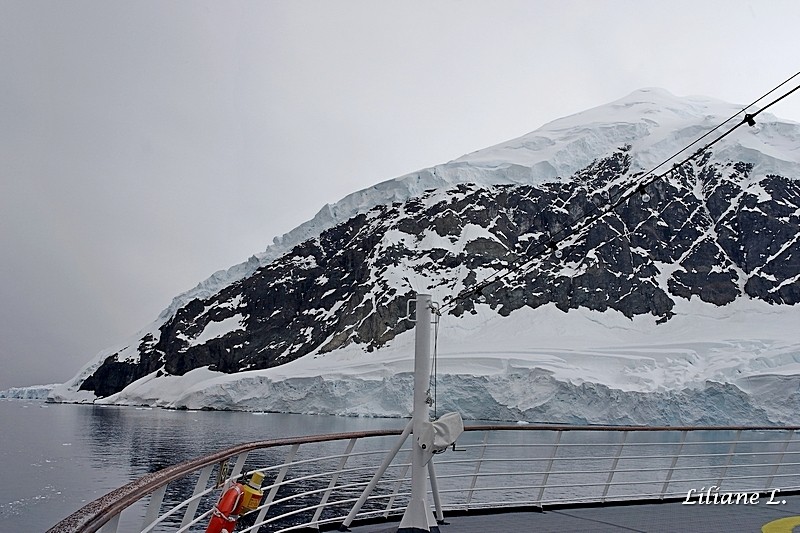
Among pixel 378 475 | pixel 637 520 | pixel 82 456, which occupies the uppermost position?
pixel 378 475

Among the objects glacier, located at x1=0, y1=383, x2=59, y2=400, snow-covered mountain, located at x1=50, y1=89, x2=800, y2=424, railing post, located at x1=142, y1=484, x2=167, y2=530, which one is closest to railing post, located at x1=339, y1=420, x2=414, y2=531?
railing post, located at x1=142, y1=484, x2=167, y2=530

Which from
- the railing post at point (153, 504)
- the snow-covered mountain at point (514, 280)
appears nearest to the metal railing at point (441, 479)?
the railing post at point (153, 504)

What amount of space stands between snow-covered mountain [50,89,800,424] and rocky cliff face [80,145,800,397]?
236 mm

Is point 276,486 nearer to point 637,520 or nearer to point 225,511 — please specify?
point 225,511

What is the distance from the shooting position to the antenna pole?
4.05m

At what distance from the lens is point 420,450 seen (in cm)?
405

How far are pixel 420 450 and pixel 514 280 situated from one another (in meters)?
74.7

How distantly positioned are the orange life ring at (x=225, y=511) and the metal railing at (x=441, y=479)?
0.29ft

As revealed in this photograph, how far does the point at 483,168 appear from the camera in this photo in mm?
81938

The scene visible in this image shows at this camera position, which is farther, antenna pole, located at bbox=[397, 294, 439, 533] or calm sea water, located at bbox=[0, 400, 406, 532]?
calm sea water, located at bbox=[0, 400, 406, 532]

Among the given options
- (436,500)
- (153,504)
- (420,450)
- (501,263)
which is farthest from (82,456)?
(501,263)

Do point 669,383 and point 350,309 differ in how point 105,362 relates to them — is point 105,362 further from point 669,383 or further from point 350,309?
point 669,383

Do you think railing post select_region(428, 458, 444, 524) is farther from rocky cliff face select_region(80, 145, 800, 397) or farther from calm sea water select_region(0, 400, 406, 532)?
rocky cliff face select_region(80, 145, 800, 397)

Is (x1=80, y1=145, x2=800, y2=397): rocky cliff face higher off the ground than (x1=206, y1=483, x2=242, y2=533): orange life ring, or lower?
higher
